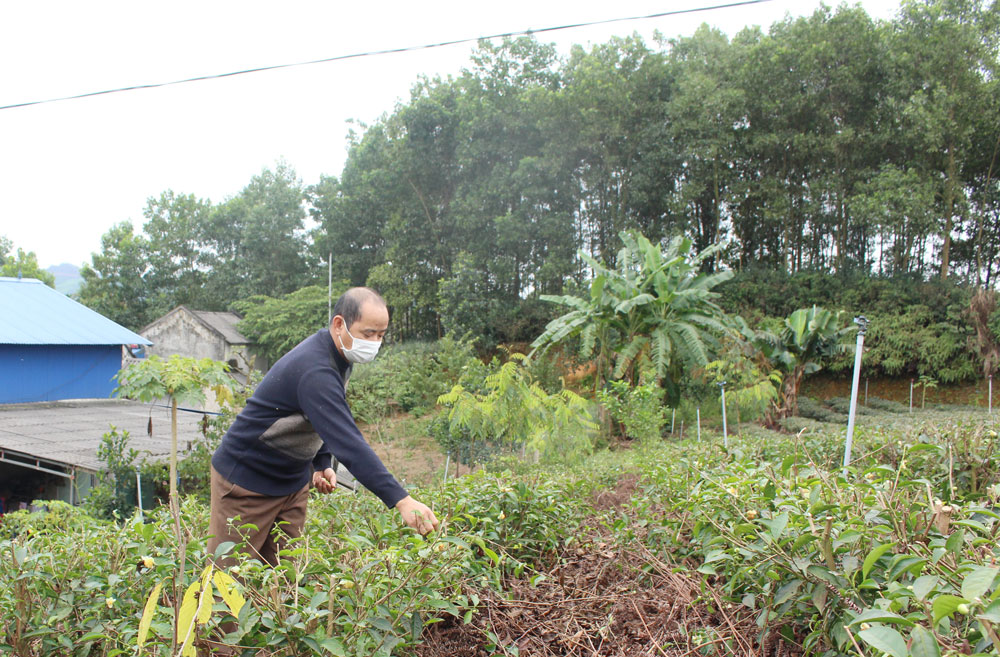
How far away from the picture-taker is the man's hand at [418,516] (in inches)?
73.8

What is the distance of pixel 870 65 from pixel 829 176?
298 centimetres

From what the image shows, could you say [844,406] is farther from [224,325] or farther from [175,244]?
[175,244]

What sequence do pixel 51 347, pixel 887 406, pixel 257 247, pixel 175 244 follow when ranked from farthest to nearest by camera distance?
pixel 175 244 < pixel 257 247 < pixel 51 347 < pixel 887 406

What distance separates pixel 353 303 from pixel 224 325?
87.2 ft

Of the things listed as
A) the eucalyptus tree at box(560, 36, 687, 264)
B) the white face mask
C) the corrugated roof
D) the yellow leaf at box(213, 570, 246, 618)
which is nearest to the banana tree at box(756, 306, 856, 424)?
the eucalyptus tree at box(560, 36, 687, 264)

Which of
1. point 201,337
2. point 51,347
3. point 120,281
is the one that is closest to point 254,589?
point 51,347

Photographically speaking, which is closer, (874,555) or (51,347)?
(874,555)

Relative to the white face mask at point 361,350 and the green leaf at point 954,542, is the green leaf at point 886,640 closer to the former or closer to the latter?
the green leaf at point 954,542

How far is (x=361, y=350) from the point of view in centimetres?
244

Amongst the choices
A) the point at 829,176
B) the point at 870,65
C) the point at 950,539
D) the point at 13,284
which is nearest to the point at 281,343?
the point at 13,284

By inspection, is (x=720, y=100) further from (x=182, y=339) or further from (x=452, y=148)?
(x=182, y=339)

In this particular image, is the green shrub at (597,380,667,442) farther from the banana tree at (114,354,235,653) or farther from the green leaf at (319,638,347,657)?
the green leaf at (319,638,347,657)

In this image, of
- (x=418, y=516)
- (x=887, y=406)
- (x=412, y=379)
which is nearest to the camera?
(x=418, y=516)

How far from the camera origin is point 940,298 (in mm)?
16266
